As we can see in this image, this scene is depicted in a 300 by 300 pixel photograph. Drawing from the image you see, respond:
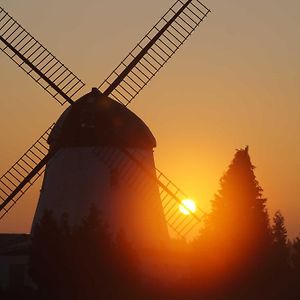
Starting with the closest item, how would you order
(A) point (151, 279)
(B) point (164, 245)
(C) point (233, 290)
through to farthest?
(C) point (233, 290) → (A) point (151, 279) → (B) point (164, 245)

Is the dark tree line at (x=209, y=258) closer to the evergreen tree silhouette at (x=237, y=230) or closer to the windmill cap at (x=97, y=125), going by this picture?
the evergreen tree silhouette at (x=237, y=230)

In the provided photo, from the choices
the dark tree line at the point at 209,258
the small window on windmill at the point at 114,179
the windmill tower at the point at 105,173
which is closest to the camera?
the dark tree line at the point at 209,258

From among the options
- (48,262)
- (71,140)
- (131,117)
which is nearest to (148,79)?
(131,117)

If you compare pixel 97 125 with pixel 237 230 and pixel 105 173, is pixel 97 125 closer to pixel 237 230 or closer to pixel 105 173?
pixel 105 173

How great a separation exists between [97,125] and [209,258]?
651cm

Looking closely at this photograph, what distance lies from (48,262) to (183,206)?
671 cm

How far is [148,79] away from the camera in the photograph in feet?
104

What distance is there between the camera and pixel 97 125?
30.3 metres

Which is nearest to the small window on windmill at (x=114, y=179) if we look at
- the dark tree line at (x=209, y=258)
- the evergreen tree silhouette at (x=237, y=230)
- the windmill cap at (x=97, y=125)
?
the windmill cap at (x=97, y=125)

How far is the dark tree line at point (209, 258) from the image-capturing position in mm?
Result: 26328

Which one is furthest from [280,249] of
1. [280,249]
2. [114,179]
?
[114,179]

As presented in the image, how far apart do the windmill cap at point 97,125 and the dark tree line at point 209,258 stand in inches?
150

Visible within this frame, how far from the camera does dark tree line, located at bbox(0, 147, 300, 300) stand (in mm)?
26328

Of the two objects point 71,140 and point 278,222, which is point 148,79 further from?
point 278,222
